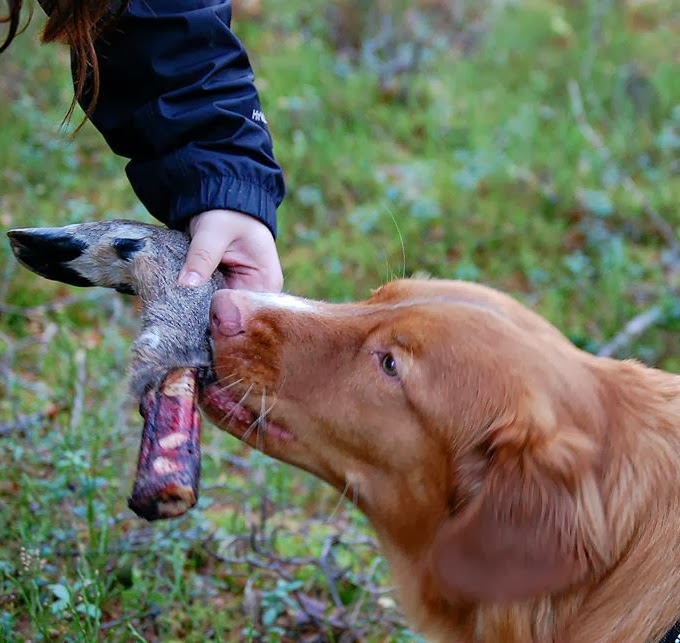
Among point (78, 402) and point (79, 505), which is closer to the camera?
point (79, 505)

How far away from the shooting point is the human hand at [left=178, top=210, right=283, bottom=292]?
285 centimetres

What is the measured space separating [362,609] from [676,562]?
4.96ft

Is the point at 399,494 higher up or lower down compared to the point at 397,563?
higher up

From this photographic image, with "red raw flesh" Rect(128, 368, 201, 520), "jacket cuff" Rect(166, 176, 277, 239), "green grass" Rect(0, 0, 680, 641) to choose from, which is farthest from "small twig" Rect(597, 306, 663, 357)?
"red raw flesh" Rect(128, 368, 201, 520)

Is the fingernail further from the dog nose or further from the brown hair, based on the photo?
the brown hair

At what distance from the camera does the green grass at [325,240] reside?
3498 millimetres

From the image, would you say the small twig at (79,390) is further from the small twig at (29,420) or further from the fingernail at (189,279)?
the fingernail at (189,279)

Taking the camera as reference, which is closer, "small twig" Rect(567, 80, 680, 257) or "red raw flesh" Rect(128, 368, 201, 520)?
"red raw flesh" Rect(128, 368, 201, 520)

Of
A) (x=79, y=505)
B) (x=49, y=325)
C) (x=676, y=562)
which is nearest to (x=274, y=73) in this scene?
(x=49, y=325)

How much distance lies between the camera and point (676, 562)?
2.51m

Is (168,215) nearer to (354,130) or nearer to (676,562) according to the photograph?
(676,562)

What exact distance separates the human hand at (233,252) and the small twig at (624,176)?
165 inches

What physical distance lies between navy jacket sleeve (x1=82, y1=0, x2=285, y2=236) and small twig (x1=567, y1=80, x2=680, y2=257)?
4261 mm

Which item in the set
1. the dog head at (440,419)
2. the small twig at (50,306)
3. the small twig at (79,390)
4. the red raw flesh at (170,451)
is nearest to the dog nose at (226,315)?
the dog head at (440,419)
